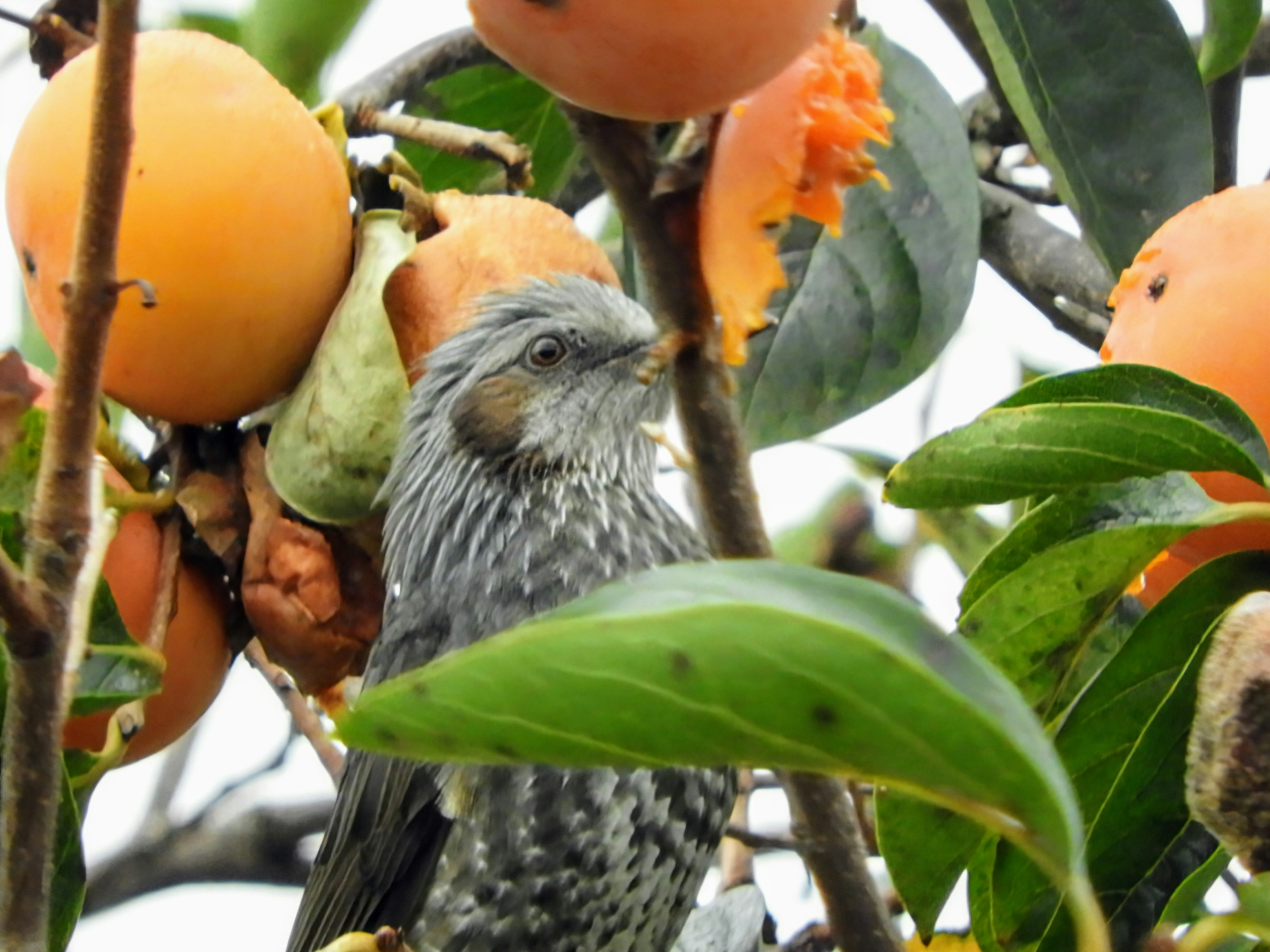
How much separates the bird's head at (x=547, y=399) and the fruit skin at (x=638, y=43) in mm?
1192

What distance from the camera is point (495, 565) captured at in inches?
77.7

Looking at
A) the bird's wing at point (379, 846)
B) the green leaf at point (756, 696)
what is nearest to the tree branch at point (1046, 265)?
the bird's wing at point (379, 846)

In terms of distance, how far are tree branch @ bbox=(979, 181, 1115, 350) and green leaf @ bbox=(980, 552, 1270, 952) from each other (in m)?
0.57

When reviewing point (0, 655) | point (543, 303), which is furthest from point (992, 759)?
point (543, 303)

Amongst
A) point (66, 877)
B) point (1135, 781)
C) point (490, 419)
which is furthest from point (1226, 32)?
point (66, 877)

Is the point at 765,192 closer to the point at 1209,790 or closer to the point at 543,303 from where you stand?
the point at 1209,790

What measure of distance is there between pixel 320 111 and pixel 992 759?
3.43 ft

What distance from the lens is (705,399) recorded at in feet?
3.15

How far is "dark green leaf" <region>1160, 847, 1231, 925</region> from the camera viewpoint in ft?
3.56

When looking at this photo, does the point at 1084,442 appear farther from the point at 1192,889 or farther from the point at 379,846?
the point at 379,846

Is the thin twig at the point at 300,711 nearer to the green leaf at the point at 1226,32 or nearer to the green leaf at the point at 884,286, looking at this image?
the green leaf at the point at 884,286

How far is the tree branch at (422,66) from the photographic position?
158cm

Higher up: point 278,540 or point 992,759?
point 278,540

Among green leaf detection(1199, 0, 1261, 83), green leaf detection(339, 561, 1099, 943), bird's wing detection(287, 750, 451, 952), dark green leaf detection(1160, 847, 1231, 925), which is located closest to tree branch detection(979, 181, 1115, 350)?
green leaf detection(1199, 0, 1261, 83)
